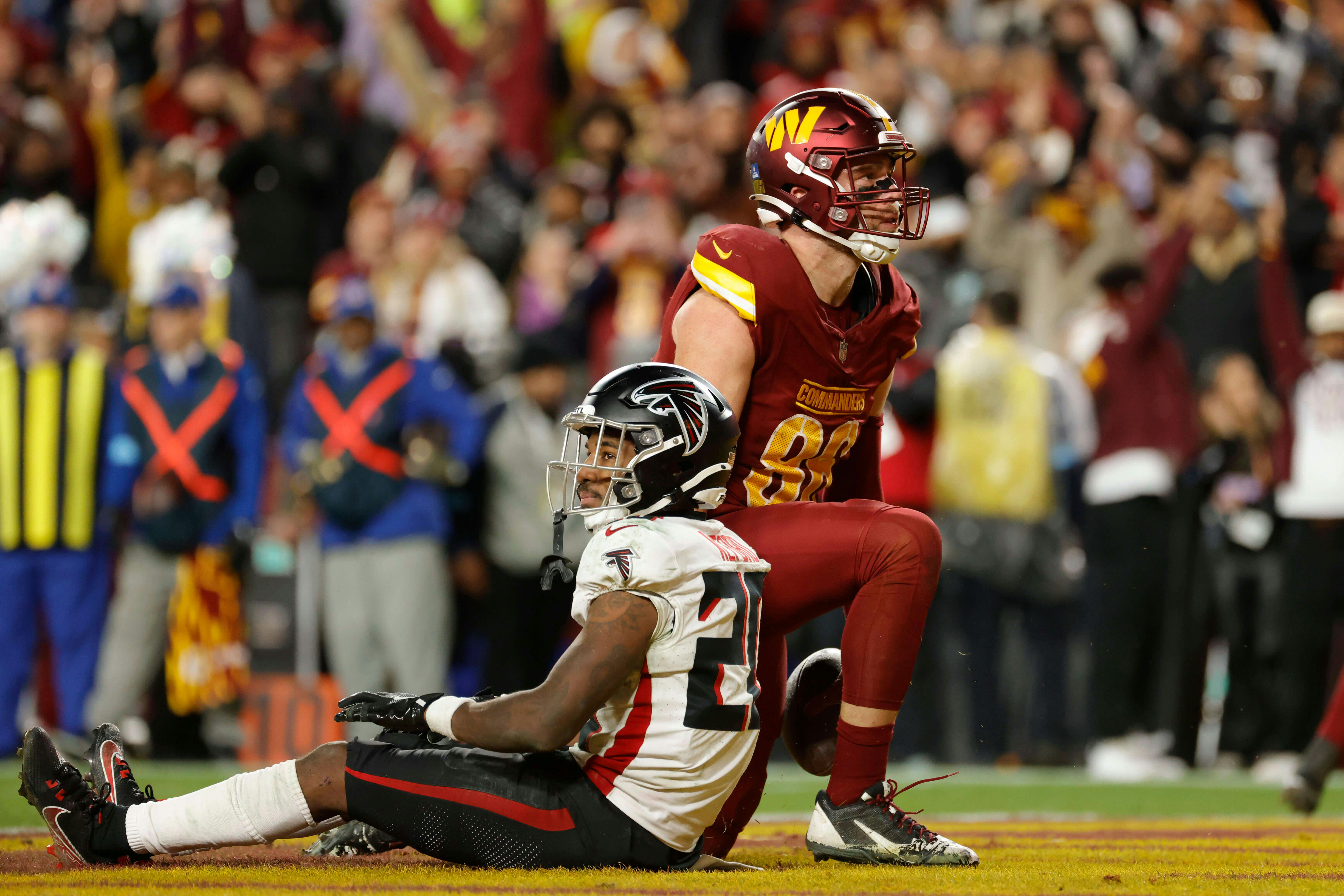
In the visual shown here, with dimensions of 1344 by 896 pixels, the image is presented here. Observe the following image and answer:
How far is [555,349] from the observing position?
364 inches

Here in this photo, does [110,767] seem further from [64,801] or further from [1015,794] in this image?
[1015,794]

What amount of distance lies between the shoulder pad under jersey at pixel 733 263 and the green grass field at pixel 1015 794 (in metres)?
2.52

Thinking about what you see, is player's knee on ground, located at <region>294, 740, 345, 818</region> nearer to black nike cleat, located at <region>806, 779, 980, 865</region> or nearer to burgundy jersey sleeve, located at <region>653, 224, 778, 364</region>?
black nike cleat, located at <region>806, 779, 980, 865</region>

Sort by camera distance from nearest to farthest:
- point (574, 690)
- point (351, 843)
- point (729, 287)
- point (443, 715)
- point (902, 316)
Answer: point (574, 690) → point (443, 715) → point (351, 843) → point (729, 287) → point (902, 316)

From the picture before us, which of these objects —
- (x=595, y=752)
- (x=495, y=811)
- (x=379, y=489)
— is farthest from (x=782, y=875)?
(x=379, y=489)

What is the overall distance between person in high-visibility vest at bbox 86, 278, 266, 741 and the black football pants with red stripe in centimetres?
538

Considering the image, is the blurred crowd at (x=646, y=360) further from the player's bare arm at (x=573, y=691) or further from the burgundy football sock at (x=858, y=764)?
the player's bare arm at (x=573, y=691)

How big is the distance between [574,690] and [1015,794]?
14.1ft

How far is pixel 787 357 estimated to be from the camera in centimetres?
452

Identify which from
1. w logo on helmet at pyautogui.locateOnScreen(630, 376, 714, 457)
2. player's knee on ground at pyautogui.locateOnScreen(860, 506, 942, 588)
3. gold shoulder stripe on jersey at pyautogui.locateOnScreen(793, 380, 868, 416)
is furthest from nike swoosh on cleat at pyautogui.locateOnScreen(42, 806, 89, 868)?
gold shoulder stripe on jersey at pyautogui.locateOnScreen(793, 380, 868, 416)

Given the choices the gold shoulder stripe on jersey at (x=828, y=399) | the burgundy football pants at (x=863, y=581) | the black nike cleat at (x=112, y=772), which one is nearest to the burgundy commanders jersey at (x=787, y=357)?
the gold shoulder stripe on jersey at (x=828, y=399)

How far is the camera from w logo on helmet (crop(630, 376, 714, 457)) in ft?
12.9

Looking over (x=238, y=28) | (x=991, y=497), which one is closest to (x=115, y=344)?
(x=238, y=28)

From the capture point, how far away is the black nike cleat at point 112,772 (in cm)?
402
